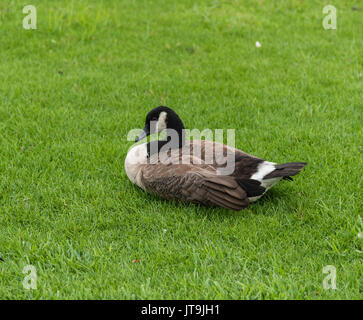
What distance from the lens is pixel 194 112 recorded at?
6.71 meters

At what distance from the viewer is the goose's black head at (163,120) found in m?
5.04

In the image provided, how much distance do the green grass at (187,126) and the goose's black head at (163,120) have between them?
69 centimetres

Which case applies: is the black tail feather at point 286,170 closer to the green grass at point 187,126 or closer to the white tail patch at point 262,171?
the white tail patch at point 262,171

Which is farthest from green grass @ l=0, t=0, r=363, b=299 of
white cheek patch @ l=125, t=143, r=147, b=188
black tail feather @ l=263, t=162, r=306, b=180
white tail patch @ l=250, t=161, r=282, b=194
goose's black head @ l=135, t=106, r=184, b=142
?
goose's black head @ l=135, t=106, r=184, b=142

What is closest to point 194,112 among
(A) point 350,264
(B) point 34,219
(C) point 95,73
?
(C) point 95,73

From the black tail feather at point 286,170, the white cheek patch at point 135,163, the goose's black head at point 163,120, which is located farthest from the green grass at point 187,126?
the goose's black head at point 163,120

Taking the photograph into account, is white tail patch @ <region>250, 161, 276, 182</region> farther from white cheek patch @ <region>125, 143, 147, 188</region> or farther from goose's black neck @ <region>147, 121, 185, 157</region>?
white cheek patch @ <region>125, 143, 147, 188</region>

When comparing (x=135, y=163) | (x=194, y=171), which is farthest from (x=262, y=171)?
(x=135, y=163)

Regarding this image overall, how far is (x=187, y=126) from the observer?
633 cm

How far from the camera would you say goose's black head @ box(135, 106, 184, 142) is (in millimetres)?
5035

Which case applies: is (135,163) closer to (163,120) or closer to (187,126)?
(163,120)

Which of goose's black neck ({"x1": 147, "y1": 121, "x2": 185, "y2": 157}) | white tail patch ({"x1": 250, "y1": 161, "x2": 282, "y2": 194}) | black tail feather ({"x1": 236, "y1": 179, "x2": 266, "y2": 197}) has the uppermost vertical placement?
goose's black neck ({"x1": 147, "y1": 121, "x2": 185, "y2": 157})

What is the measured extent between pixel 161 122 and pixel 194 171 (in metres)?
0.87
